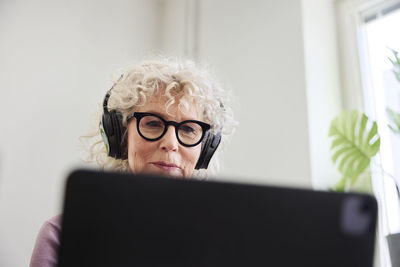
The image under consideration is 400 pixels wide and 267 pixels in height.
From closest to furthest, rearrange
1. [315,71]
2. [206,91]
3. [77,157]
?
[206,91]
[315,71]
[77,157]

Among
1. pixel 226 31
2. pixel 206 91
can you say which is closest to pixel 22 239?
pixel 206 91

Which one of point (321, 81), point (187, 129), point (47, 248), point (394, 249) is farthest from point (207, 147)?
point (321, 81)

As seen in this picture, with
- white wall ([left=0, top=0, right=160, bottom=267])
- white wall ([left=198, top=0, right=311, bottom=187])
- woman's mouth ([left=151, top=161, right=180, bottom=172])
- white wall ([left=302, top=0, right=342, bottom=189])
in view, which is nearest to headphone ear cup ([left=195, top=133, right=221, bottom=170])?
woman's mouth ([left=151, top=161, right=180, bottom=172])

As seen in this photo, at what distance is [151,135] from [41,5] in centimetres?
178

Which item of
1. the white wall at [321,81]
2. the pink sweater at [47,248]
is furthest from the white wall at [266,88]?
the pink sweater at [47,248]

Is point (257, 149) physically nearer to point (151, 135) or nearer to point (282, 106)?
point (282, 106)

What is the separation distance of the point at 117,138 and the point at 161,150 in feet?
0.47

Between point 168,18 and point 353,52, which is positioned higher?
point 168,18

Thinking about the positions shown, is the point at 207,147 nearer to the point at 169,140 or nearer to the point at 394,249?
the point at 169,140

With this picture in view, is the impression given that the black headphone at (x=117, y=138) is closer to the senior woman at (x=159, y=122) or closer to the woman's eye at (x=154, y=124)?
the senior woman at (x=159, y=122)

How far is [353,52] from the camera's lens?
1.98 meters

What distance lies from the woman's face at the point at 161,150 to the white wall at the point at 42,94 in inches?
40.2

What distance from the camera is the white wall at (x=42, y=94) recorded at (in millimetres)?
2074

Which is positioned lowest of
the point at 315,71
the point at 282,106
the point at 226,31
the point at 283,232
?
the point at 283,232
